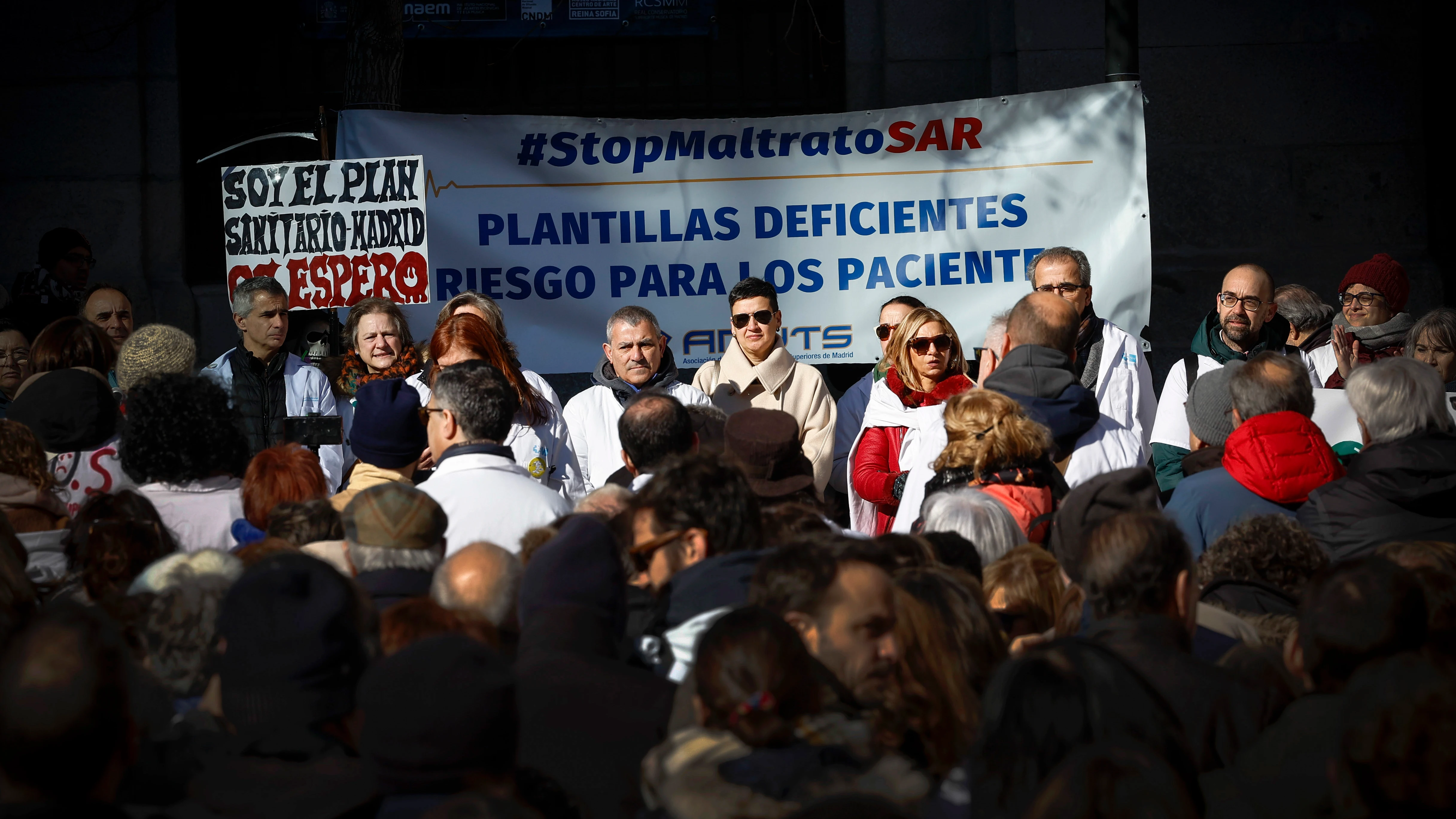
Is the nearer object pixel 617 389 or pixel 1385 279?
pixel 617 389

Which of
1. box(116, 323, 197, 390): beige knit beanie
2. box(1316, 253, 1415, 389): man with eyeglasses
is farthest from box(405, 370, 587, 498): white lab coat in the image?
box(1316, 253, 1415, 389): man with eyeglasses

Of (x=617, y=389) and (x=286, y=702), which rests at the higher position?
(x=617, y=389)

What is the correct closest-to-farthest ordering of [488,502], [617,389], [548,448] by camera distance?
[488,502]
[548,448]
[617,389]

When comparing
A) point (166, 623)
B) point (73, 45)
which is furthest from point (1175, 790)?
point (73, 45)

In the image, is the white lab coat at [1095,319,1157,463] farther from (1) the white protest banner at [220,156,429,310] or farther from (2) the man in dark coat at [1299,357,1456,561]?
(1) the white protest banner at [220,156,429,310]

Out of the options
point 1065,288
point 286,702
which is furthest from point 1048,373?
point 286,702

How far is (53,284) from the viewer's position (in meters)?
6.84

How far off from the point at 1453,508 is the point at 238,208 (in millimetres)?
5447

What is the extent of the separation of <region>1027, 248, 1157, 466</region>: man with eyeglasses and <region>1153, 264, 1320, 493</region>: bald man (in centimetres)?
11

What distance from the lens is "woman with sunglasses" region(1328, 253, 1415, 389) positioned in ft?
19.9

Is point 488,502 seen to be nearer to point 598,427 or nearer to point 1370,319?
point 598,427

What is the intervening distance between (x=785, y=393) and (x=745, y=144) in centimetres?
187

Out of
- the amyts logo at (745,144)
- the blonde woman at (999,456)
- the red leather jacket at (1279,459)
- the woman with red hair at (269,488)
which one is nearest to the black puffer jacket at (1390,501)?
the red leather jacket at (1279,459)

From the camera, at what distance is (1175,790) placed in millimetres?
1748
